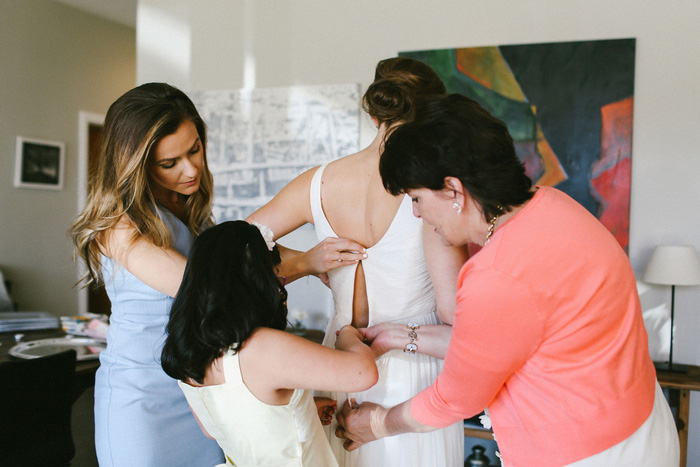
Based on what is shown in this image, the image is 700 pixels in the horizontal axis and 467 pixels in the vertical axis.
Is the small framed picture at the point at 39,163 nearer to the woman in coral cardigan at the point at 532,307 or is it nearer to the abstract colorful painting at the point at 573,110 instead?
the abstract colorful painting at the point at 573,110

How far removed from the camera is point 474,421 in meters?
2.97

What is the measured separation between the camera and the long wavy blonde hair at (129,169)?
4.16 ft

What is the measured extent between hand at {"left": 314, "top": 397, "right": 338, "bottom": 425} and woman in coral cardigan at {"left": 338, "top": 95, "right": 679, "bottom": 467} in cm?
45

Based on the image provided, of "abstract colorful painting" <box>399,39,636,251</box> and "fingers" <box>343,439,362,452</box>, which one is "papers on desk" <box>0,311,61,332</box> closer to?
"fingers" <box>343,439,362,452</box>

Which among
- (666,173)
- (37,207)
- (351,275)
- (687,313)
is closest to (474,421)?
(687,313)

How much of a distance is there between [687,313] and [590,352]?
2409 mm

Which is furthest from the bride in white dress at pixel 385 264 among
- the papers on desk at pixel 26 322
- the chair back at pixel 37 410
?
the papers on desk at pixel 26 322

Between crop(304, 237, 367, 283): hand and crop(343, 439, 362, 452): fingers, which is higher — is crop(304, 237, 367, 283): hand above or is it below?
above

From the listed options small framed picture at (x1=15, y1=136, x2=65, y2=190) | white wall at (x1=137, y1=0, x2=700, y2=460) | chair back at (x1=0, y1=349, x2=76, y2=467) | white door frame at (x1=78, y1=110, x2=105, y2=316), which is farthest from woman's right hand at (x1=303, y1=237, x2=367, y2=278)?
white door frame at (x1=78, y1=110, x2=105, y2=316)

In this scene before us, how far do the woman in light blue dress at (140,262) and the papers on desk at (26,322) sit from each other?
6.29 feet

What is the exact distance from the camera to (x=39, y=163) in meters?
4.71

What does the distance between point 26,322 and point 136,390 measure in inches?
82.4

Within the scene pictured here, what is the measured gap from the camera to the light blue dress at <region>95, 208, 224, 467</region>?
132 centimetres

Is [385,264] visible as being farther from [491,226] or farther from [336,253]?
[491,226]
